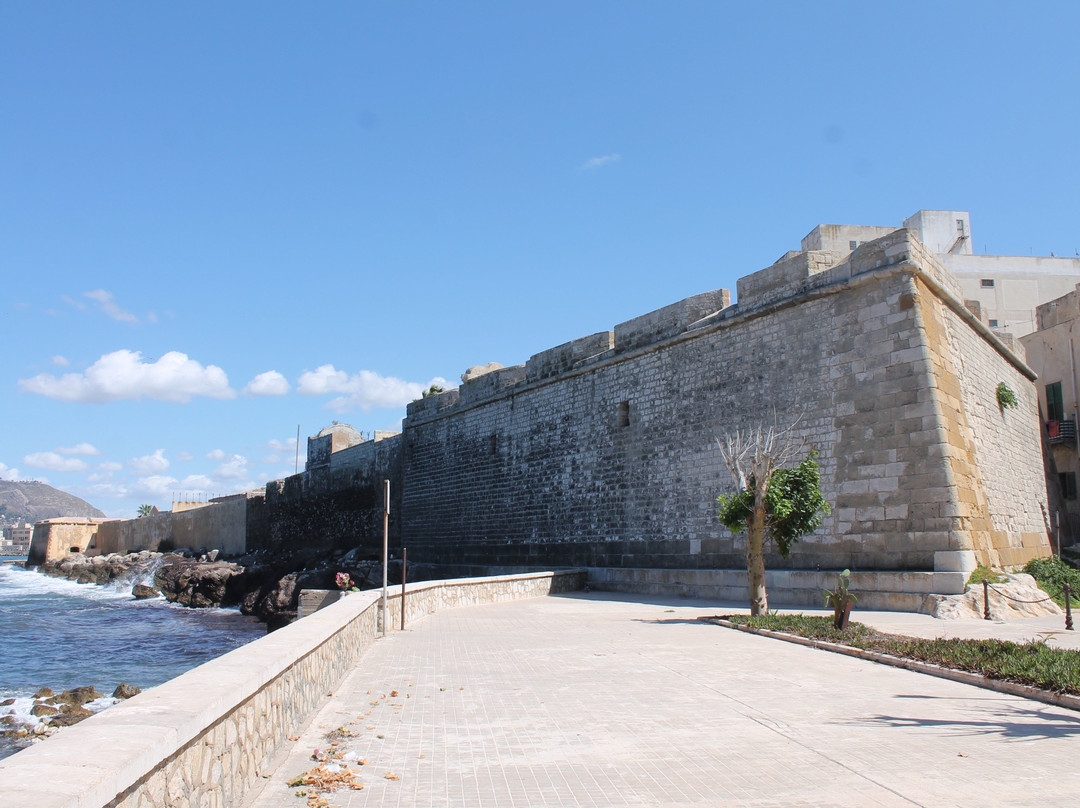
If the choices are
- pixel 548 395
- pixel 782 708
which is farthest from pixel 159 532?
pixel 782 708

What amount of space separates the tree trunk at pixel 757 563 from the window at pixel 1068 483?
13.9 meters

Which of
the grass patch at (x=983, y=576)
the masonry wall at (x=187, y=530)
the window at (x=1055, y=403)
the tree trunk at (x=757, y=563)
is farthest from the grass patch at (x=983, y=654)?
the masonry wall at (x=187, y=530)

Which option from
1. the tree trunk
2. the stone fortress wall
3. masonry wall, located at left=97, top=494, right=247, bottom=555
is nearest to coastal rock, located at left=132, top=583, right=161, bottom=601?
masonry wall, located at left=97, top=494, right=247, bottom=555

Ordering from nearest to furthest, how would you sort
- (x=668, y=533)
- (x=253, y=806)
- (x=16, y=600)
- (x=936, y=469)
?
1. (x=253, y=806)
2. (x=936, y=469)
3. (x=668, y=533)
4. (x=16, y=600)

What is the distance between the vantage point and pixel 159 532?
49.9 meters

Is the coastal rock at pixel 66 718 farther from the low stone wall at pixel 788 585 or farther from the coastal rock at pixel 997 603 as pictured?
the coastal rock at pixel 997 603

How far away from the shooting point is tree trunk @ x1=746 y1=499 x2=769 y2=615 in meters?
11.0

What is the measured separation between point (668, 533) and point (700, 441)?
6.59ft

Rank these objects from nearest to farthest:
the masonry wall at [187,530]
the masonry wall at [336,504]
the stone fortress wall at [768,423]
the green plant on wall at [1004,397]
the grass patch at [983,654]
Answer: the grass patch at [983,654]
the stone fortress wall at [768,423]
the green plant on wall at [1004,397]
the masonry wall at [336,504]
the masonry wall at [187,530]

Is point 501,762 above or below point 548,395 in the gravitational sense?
below

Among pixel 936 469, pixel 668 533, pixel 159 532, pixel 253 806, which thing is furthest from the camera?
pixel 159 532

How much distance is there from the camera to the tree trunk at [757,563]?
11.0 metres

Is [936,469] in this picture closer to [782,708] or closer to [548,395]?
[782,708]

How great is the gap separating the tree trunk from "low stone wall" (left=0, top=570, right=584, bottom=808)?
6479 mm
